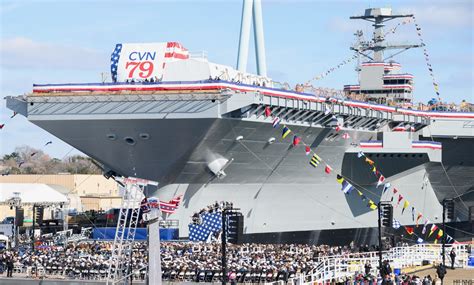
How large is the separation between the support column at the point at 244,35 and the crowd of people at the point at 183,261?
14126 millimetres

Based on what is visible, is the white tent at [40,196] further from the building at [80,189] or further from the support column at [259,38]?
the building at [80,189]

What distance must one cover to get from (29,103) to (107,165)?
5.26m

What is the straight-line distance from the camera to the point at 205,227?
51.3m

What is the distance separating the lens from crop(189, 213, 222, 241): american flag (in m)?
51.1

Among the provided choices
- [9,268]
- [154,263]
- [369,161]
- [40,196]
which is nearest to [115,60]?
[9,268]

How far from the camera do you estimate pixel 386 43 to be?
79625 millimetres

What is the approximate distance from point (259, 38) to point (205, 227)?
1601 centimetres

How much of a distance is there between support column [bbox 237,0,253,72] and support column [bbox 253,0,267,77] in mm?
2193

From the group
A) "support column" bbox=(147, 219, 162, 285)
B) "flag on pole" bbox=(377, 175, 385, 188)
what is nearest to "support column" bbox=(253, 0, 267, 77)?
"flag on pole" bbox=(377, 175, 385, 188)

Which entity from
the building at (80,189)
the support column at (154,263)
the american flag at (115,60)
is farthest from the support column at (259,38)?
the support column at (154,263)

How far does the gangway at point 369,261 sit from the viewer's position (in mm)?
40656

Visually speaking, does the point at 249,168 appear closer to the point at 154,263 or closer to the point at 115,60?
the point at 115,60

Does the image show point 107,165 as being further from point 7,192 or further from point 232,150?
point 7,192

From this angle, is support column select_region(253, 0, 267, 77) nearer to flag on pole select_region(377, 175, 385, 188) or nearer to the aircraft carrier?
the aircraft carrier
